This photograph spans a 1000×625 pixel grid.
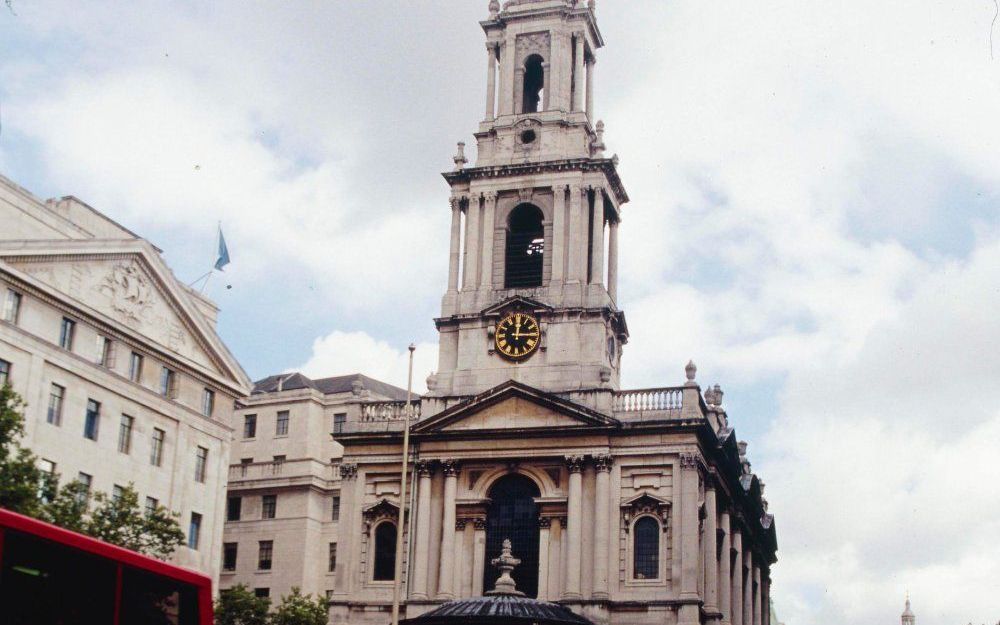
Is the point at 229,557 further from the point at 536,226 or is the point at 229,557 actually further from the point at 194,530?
the point at 536,226

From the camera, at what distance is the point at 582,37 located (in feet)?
236

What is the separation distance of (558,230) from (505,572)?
702 inches

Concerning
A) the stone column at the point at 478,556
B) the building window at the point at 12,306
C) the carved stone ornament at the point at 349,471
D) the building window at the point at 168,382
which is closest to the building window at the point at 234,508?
the building window at the point at 168,382

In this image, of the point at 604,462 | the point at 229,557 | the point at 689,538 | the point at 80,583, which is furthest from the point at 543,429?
the point at 80,583

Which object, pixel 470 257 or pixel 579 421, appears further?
pixel 470 257

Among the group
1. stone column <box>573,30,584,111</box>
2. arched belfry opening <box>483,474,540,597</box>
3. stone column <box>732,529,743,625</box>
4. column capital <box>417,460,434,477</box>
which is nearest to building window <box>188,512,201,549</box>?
column capital <box>417,460,434,477</box>

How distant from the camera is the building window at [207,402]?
76062 mm

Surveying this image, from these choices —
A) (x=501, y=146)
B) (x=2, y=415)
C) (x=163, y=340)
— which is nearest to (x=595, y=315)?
(x=501, y=146)

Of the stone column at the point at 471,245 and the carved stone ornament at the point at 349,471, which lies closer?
the carved stone ornament at the point at 349,471

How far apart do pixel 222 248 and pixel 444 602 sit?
27937 mm

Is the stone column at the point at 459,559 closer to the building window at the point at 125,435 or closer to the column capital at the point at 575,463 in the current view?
the column capital at the point at 575,463

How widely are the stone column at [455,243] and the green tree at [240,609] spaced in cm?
1779

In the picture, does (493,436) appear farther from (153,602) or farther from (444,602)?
(153,602)

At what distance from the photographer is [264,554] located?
8950cm
